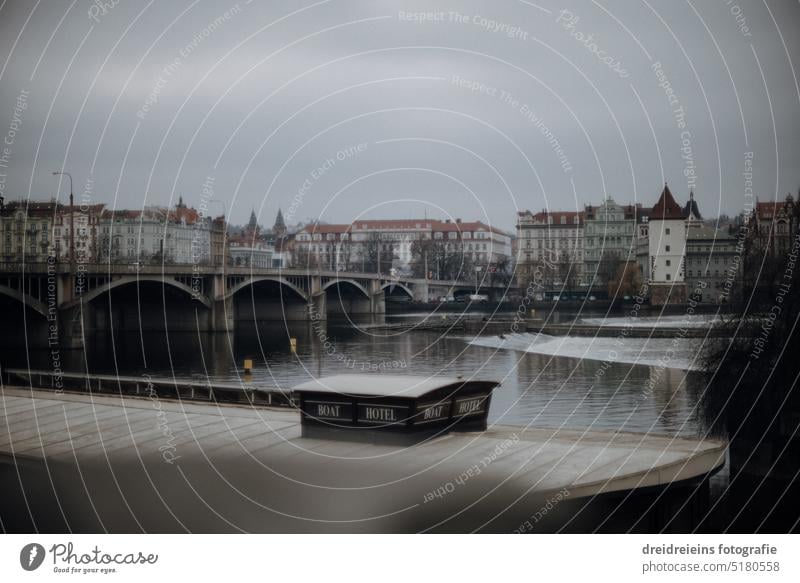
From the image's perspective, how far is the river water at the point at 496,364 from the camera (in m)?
12.4

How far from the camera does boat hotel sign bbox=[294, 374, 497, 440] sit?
5.83 m

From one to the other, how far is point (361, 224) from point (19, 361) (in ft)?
97.1

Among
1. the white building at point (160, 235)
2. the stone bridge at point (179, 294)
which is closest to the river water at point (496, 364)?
the stone bridge at point (179, 294)

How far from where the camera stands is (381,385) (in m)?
6.08

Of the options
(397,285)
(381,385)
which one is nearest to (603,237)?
(397,285)

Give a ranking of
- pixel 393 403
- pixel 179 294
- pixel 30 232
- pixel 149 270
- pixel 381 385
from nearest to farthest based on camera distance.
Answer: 1. pixel 393 403
2. pixel 381 385
3. pixel 30 232
4. pixel 149 270
5. pixel 179 294

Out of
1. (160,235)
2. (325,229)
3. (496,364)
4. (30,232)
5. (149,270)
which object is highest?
(325,229)

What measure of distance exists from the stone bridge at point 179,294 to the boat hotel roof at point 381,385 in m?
10.1

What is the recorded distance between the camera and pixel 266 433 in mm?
6465

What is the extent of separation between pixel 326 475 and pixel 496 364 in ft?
50.2

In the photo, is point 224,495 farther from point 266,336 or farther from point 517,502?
point 266,336

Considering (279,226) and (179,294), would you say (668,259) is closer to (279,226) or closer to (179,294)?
(179,294)

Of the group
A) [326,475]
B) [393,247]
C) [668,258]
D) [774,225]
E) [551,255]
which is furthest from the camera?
[393,247]

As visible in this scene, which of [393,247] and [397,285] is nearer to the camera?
[397,285]
